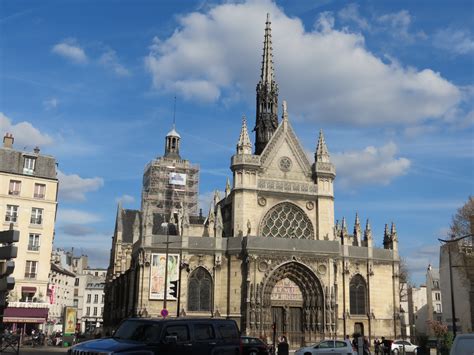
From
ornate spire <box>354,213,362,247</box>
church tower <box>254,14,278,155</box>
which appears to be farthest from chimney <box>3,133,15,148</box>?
ornate spire <box>354,213,362,247</box>

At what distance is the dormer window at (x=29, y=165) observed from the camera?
4534 centimetres

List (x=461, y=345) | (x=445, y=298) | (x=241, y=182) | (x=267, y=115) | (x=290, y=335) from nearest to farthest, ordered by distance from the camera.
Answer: (x=461, y=345) < (x=290, y=335) < (x=241, y=182) < (x=267, y=115) < (x=445, y=298)

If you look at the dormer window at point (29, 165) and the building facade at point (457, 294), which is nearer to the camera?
the dormer window at point (29, 165)

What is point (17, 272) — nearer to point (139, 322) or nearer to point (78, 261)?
point (139, 322)

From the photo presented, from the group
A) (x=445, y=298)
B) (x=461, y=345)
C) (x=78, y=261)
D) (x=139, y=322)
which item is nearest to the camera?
(x=461, y=345)

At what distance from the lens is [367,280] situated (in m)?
45.1

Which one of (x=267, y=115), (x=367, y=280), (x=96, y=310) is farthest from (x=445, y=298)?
(x=96, y=310)

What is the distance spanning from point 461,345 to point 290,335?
112 ft

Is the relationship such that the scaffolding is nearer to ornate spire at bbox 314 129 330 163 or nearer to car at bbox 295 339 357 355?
ornate spire at bbox 314 129 330 163

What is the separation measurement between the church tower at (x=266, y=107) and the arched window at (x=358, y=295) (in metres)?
15.6

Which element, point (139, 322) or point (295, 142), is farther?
point (295, 142)

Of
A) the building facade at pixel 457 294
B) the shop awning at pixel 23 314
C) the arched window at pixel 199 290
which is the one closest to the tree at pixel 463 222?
the building facade at pixel 457 294

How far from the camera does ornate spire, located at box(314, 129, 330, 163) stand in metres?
47.7

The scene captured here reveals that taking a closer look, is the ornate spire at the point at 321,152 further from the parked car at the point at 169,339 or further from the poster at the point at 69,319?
the parked car at the point at 169,339
